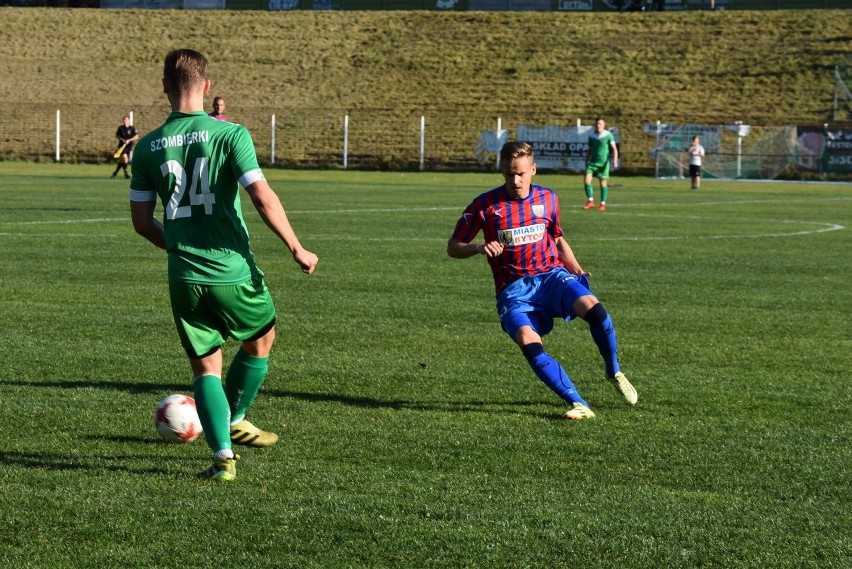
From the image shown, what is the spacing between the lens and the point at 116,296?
11.6 m

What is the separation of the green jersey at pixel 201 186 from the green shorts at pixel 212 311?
0.13 ft

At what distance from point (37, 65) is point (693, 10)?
109 feet

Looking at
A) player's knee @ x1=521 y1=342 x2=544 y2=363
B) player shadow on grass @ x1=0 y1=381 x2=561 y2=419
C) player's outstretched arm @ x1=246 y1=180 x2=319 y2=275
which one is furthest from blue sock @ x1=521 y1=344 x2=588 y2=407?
player's outstretched arm @ x1=246 y1=180 x2=319 y2=275

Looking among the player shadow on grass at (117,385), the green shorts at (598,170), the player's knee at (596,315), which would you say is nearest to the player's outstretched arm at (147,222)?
the player shadow on grass at (117,385)

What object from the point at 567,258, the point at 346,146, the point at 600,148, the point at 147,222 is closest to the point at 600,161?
the point at 600,148

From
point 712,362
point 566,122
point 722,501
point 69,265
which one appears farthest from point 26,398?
point 566,122

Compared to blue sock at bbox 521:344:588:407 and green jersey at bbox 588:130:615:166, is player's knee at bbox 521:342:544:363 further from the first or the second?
green jersey at bbox 588:130:615:166

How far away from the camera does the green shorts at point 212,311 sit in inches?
215

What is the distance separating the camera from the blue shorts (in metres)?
7.37

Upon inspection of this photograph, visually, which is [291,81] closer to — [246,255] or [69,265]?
[69,265]

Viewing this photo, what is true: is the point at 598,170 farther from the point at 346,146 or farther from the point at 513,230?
the point at 346,146

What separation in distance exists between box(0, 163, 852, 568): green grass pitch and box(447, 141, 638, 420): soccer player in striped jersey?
0.42 m

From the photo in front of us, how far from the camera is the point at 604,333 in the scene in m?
7.38

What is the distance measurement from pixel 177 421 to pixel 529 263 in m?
2.40
